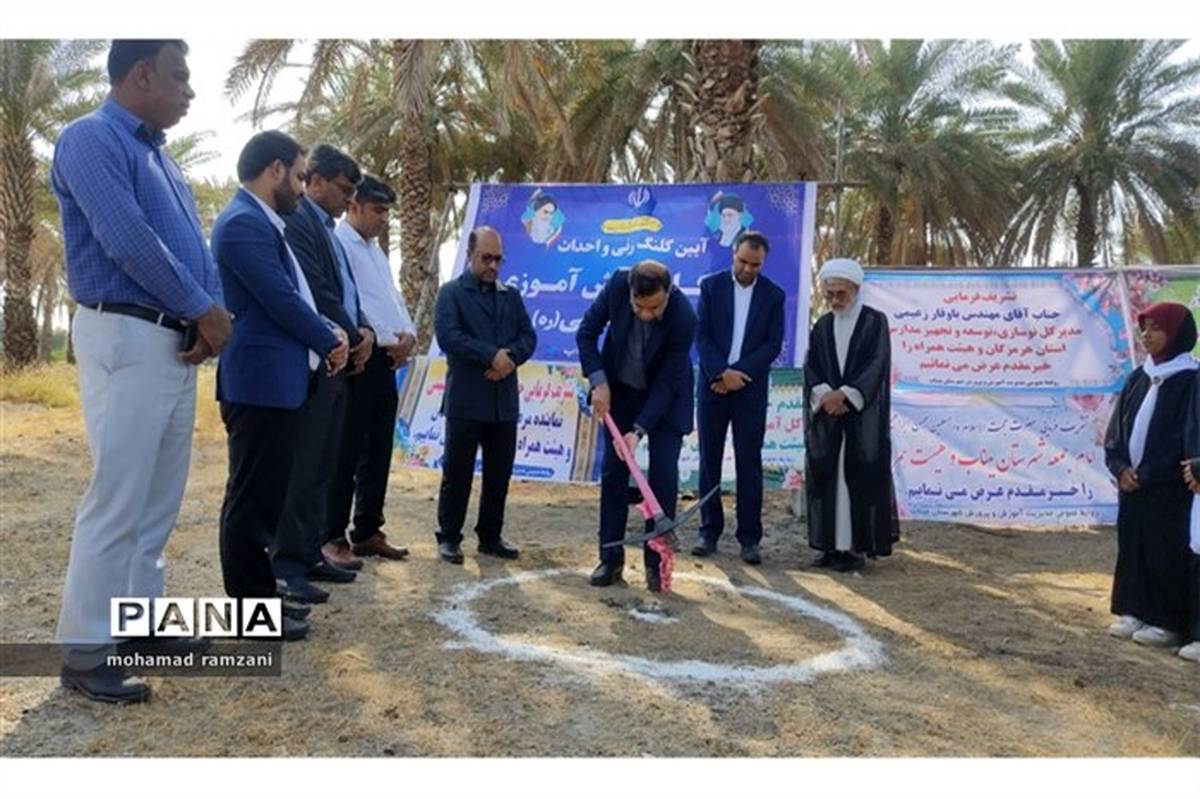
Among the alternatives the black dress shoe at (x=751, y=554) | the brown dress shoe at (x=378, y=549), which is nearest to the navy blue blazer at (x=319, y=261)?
the brown dress shoe at (x=378, y=549)

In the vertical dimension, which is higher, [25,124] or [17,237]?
[25,124]

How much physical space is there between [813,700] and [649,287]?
186 centimetres

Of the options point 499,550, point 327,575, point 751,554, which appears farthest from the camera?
point 751,554

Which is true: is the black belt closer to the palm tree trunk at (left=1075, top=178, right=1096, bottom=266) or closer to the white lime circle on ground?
the white lime circle on ground

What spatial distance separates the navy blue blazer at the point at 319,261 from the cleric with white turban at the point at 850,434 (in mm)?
2483

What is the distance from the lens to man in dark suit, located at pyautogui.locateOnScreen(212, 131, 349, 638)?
3150 millimetres

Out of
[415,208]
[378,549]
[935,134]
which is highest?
[935,134]

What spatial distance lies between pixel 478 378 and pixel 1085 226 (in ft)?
57.2

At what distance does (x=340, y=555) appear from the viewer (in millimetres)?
4375

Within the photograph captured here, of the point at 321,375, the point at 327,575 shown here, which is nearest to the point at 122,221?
the point at 321,375

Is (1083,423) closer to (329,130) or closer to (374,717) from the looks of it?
(374,717)

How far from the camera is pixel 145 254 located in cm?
259

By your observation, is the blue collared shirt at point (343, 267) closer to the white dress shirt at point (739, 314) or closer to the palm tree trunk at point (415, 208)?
the white dress shirt at point (739, 314)

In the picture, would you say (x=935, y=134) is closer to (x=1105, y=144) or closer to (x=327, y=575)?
(x=1105, y=144)
